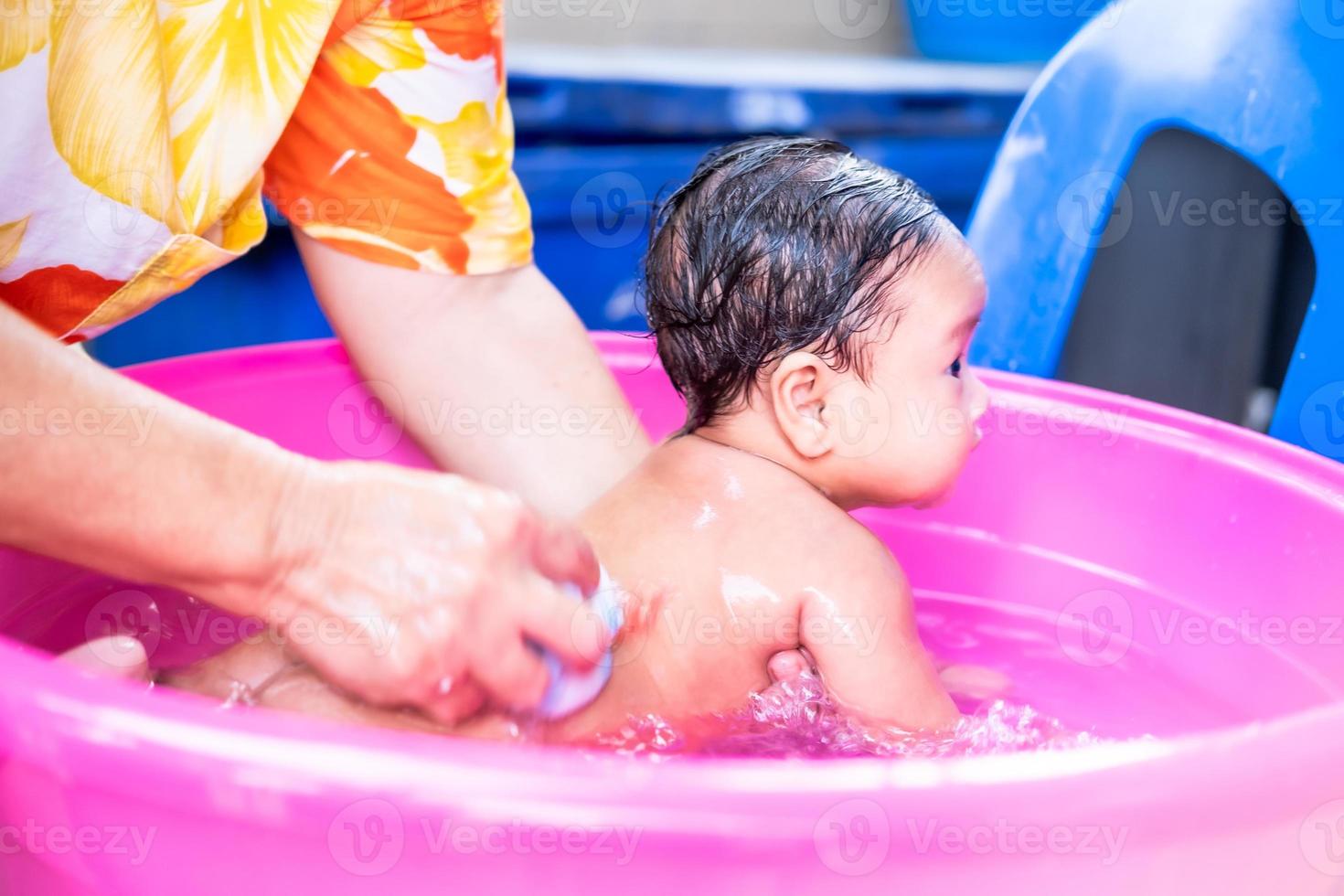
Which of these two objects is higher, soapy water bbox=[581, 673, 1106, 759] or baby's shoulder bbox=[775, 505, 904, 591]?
baby's shoulder bbox=[775, 505, 904, 591]

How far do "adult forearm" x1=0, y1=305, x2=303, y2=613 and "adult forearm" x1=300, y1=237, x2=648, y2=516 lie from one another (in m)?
0.44

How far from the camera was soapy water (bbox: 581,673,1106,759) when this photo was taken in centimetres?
83

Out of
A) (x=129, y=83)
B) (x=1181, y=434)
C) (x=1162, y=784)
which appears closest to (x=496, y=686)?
(x=1162, y=784)

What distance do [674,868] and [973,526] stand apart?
832mm

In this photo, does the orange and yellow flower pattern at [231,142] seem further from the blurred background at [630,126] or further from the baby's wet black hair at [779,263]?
the blurred background at [630,126]

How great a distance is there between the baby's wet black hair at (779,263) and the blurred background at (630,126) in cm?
67

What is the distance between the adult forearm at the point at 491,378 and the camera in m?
1.05

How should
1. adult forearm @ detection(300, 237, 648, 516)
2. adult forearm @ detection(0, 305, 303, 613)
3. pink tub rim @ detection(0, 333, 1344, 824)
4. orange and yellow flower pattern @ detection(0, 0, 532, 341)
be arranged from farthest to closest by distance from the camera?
adult forearm @ detection(300, 237, 648, 516) < orange and yellow flower pattern @ detection(0, 0, 532, 341) < adult forearm @ detection(0, 305, 303, 613) < pink tub rim @ detection(0, 333, 1344, 824)

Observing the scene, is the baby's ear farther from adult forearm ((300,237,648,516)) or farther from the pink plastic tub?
the pink plastic tub

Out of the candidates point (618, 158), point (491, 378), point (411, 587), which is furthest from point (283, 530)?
point (618, 158)

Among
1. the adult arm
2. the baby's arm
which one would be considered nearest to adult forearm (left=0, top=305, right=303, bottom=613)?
the adult arm

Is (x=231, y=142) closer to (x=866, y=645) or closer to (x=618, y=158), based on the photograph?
(x=866, y=645)

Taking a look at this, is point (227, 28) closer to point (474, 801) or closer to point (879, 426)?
point (879, 426)

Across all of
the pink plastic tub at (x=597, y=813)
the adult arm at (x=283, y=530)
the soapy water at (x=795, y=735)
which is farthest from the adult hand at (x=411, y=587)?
the soapy water at (x=795, y=735)
